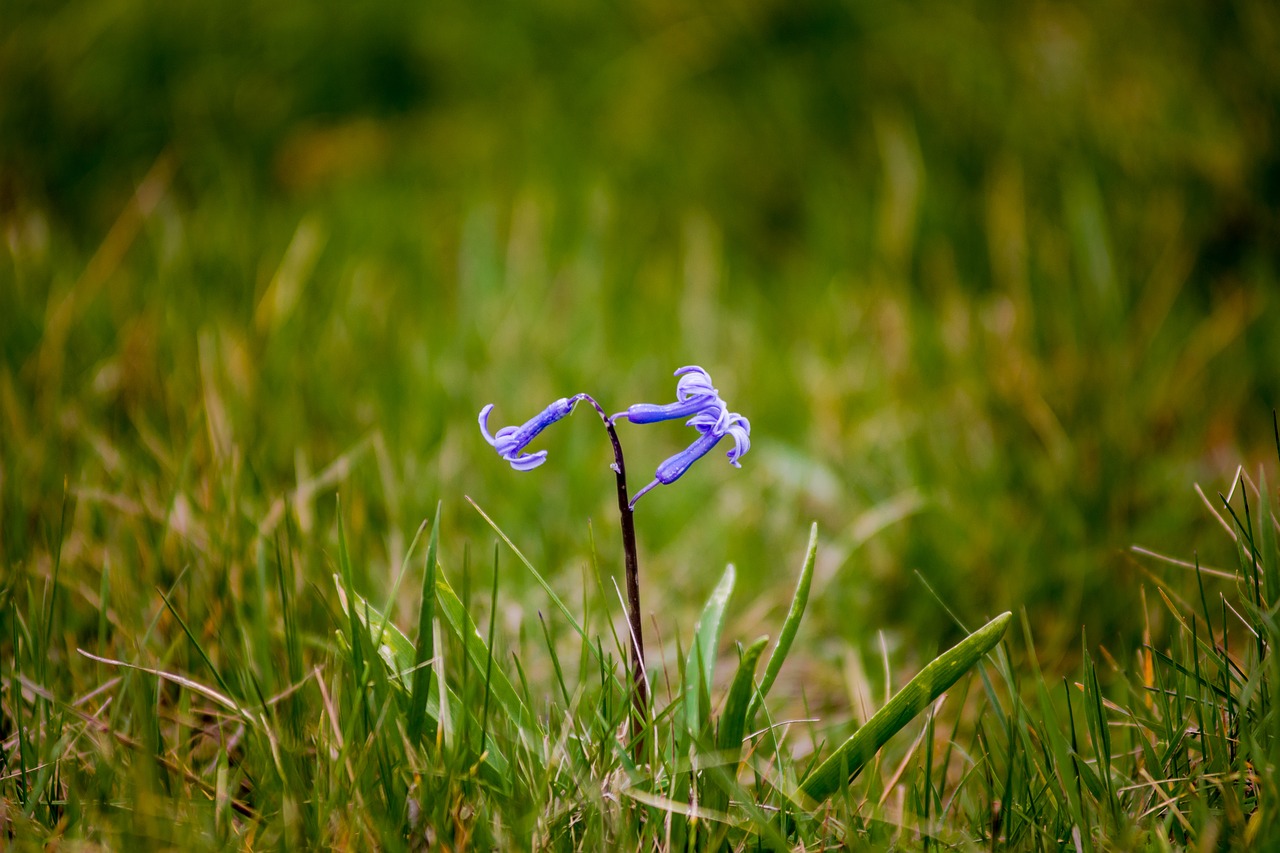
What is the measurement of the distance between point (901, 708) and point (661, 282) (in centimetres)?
295

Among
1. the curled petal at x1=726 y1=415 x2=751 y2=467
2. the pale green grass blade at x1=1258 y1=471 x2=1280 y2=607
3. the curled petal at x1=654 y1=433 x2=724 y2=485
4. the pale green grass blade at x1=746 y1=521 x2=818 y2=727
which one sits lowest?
the pale green grass blade at x1=746 y1=521 x2=818 y2=727

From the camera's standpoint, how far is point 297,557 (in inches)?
92.5

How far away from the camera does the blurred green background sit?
2.79 m

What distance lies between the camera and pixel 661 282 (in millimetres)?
4297

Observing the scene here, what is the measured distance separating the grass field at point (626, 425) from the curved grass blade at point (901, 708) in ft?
0.11

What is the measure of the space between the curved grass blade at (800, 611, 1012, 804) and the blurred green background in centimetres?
104

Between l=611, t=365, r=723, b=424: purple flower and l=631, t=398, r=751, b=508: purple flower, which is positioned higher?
l=611, t=365, r=723, b=424: purple flower

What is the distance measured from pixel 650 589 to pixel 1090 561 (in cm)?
130

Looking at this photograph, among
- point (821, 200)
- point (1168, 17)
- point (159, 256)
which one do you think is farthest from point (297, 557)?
point (1168, 17)

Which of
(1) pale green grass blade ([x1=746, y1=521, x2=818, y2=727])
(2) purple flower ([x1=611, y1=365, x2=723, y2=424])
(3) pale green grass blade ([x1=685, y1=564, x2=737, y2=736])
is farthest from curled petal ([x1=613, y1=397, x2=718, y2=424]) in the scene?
(3) pale green grass blade ([x1=685, y1=564, x2=737, y2=736])

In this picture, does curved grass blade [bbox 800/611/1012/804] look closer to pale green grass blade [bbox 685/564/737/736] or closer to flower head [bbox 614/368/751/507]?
pale green grass blade [bbox 685/564/737/736]

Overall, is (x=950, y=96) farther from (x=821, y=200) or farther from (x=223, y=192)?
(x=223, y=192)

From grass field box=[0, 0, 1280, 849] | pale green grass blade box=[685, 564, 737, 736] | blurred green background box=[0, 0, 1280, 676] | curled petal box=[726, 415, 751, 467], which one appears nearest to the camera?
curled petal box=[726, 415, 751, 467]

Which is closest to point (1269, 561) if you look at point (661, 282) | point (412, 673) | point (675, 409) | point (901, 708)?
point (901, 708)
